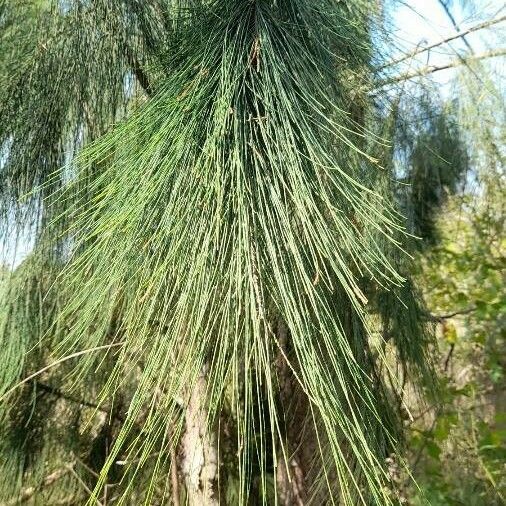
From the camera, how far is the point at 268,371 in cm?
60

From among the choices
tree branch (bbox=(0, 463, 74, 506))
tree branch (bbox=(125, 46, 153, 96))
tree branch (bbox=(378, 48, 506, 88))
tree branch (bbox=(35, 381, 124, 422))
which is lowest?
tree branch (bbox=(0, 463, 74, 506))

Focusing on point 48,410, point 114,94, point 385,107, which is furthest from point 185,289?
point 48,410

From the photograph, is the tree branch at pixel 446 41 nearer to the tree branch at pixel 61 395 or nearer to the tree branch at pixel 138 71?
the tree branch at pixel 138 71

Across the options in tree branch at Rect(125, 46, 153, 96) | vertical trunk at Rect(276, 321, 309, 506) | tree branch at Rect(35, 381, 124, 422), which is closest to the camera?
tree branch at Rect(125, 46, 153, 96)

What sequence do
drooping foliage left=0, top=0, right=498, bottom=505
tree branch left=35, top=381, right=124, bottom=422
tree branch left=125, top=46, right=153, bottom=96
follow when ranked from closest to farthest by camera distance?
drooping foliage left=0, top=0, right=498, bottom=505 → tree branch left=125, top=46, right=153, bottom=96 → tree branch left=35, top=381, right=124, bottom=422

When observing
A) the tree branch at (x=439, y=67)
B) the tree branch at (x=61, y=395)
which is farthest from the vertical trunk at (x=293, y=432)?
the tree branch at (x=439, y=67)

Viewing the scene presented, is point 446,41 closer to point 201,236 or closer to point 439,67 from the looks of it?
point 439,67

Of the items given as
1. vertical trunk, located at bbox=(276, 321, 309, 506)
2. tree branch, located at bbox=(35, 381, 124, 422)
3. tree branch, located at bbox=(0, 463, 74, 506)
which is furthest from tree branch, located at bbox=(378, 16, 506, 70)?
tree branch, located at bbox=(0, 463, 74, 506)

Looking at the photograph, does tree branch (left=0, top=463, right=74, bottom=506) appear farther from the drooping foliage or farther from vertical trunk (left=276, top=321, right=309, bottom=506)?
vertical trunk (left=276, top=321, right=309, bottom=506)

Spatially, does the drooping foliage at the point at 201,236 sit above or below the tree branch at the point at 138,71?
below

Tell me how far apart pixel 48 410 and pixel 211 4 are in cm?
101

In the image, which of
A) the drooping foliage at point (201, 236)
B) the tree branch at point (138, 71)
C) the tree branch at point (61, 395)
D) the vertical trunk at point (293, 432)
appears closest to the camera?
the drooping foliage at point (201, 236)

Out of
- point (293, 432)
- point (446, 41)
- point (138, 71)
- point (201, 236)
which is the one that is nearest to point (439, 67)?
point (446, 41)

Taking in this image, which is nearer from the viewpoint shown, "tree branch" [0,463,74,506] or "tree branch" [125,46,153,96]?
"tree branch" [125,46,153,96]
